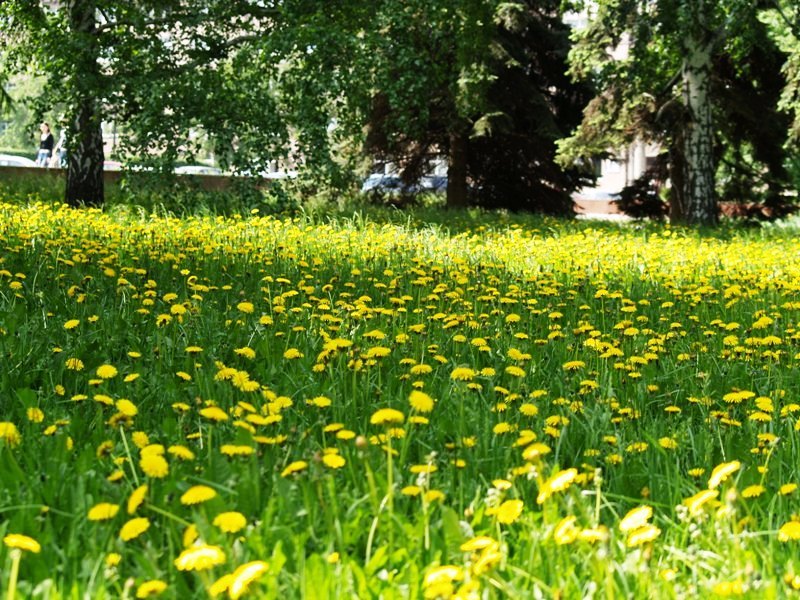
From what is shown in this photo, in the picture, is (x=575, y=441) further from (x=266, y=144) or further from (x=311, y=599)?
(x=266, y=144)

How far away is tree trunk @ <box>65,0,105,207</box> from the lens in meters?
10.9

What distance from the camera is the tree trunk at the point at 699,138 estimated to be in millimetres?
13477

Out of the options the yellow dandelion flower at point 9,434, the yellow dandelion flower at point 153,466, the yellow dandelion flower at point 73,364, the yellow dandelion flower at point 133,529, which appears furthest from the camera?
the yellow dandelion flower at point 73,364

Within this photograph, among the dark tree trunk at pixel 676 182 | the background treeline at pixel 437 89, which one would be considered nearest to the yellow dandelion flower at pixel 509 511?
the background treeline at pixel 437 89

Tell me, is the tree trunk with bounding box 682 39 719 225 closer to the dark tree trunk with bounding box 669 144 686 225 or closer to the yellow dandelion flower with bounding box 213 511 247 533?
the dark tree trunk with bounding box 669 144 686 225

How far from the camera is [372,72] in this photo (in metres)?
11.5

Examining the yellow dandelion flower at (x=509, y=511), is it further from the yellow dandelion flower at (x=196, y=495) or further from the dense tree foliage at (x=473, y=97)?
the dense tree foliage at (x=473, y=97)

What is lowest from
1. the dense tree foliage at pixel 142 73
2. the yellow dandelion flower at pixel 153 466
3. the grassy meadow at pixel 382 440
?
the grassy meadow at pixel 382 440

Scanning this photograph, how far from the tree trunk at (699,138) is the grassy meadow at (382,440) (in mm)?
8396

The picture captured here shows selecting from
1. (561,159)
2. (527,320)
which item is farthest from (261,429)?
(561,159)

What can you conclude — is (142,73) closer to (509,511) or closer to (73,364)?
(73,364)

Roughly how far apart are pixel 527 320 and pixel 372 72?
7673 mm

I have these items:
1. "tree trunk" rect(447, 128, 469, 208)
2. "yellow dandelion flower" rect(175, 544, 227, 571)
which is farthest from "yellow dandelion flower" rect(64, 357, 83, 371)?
"tree trunk" rect(447, 128, 469, 208)

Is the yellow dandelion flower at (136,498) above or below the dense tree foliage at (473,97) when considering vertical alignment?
below
